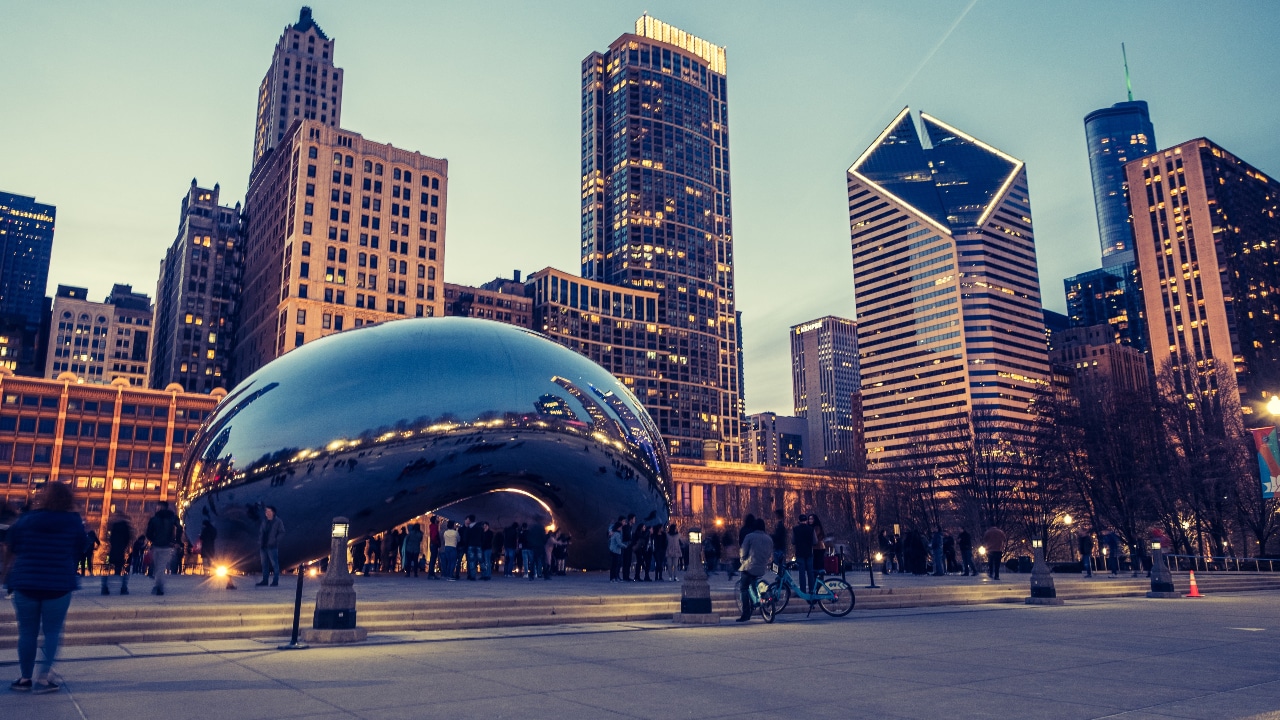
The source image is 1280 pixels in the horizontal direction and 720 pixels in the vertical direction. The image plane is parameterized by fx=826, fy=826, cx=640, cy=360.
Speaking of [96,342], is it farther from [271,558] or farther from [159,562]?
[159,562]

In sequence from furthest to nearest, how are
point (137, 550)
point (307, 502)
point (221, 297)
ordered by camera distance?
point (221, 297) → point (137, 550) → point (307, 502)

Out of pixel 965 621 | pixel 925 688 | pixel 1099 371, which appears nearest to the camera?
pixel 925 688

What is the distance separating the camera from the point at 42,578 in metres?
7.55

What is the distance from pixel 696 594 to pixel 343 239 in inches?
4322

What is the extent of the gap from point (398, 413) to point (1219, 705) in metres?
15.9

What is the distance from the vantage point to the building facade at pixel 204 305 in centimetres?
14088

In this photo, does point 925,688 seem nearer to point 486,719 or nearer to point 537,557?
point 486,719

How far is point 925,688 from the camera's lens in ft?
25.1

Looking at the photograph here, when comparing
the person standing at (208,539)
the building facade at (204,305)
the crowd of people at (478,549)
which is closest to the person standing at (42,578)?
the person standing at (208,539)

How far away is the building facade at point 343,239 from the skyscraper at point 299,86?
112ft

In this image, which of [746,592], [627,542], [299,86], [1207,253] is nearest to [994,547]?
[627,542]

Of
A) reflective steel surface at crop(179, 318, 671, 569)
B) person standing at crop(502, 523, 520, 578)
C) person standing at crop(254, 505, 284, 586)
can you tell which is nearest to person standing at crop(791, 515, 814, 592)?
reflective steel surface at crop(179, 318, 671, 569)

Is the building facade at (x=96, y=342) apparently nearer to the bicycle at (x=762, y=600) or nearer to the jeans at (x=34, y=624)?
the bicycle at (x=762, y=600)

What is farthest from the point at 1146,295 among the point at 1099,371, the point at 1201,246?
the point at 1099,371
